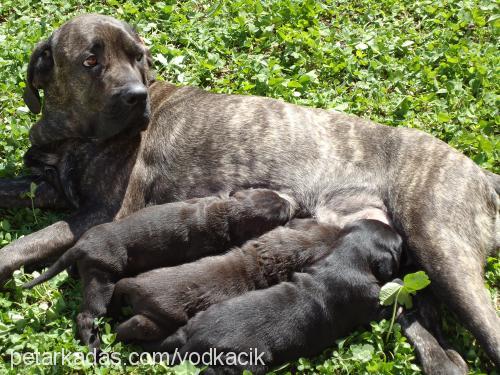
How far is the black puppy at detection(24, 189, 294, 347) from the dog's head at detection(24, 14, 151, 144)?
80 cm

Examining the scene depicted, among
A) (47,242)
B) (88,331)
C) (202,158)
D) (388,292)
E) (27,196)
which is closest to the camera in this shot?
(88,331)

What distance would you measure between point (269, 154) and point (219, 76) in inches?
65.9

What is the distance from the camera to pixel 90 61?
5.12m

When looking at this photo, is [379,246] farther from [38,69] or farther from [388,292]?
[38,69]

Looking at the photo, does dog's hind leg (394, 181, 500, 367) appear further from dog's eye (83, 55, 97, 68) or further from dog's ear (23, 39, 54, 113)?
dog's ear (23, 39, 54, 113)

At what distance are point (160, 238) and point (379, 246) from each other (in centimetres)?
140

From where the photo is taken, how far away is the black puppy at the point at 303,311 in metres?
4.02

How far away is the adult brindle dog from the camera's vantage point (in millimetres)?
4922

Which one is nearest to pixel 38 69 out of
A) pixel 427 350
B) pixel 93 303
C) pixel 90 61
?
pixel 90 61

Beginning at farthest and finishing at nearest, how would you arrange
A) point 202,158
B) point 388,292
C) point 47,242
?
point 202,158 < point 47,242 < point 388,292

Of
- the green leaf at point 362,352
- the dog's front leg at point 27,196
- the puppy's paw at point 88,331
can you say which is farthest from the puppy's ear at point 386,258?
the dog's front leg at point 27,196

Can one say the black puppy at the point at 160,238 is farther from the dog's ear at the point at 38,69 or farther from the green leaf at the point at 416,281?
the dog's ear at the point at 38,69

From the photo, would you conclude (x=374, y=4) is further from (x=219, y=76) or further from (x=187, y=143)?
(x=187, y=143)

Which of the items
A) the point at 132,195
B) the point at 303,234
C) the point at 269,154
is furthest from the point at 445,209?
the point at 132,195
